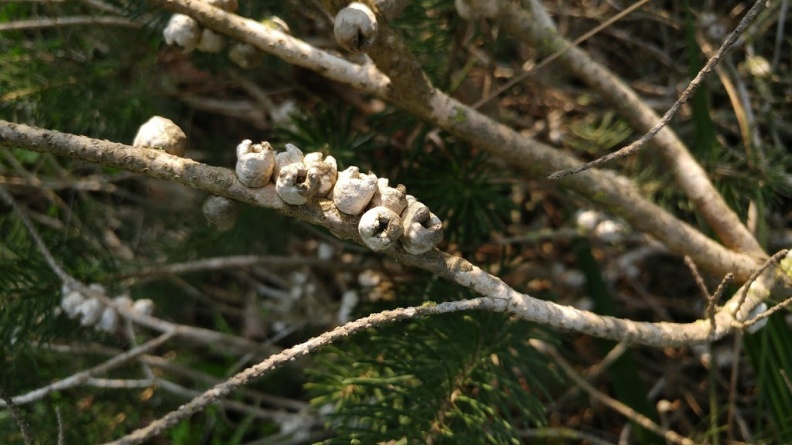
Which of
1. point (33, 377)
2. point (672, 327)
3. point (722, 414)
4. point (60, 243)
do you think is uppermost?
point (672, 327)

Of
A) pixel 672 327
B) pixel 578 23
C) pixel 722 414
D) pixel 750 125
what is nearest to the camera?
pixel 672 327

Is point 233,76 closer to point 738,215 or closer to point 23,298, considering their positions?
point 23,298

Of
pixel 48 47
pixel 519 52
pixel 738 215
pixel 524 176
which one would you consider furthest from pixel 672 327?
pixel 48 47

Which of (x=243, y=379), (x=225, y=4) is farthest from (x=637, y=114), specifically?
(x=243, y=379)

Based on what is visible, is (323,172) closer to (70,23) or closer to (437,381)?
(437,381)

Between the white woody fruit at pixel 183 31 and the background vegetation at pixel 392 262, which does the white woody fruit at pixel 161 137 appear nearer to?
the white woody fruit at pixel 183 31
